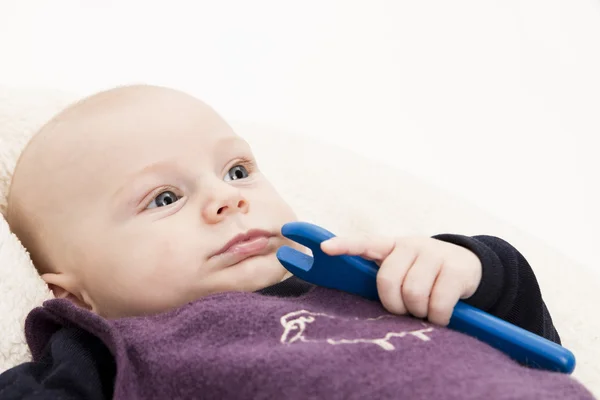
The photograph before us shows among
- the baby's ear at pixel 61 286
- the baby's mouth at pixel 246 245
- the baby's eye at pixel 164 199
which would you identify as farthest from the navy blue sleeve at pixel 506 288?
the baby's ear at pixel 61 286

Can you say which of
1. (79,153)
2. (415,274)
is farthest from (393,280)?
(79,153)

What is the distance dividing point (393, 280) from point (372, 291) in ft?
0.15

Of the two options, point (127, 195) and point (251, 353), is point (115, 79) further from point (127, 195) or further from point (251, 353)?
point (251, 353)

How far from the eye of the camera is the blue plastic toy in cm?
62

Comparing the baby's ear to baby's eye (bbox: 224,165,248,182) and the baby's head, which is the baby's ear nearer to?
the baby's head

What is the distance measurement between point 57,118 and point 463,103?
3.26 feet

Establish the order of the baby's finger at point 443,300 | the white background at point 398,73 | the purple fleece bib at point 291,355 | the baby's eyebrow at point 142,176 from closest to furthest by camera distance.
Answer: the purple fleece bib at point 291,355
the baby's finger at point 443,300
the baby's eyebrow at point 142,176
the white background at point 398,73

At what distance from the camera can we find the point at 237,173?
84cm

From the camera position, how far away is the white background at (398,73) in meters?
1.43

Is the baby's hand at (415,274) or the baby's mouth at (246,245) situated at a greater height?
the baby's hand at (415,274)

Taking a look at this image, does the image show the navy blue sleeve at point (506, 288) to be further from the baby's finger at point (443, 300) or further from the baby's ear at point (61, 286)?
the baby's ear at point (61, 286)

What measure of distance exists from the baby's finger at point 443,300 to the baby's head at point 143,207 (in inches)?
6.9

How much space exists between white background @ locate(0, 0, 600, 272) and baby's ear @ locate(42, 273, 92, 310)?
26.5 inches

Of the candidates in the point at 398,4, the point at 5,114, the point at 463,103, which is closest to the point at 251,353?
the point at 5,114
